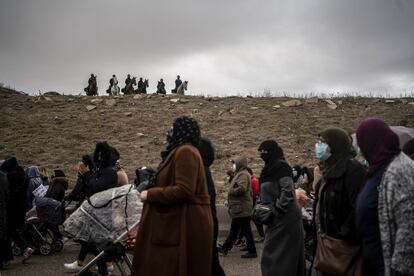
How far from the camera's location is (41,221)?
31.7 ft

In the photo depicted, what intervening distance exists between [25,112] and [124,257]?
22.3 m

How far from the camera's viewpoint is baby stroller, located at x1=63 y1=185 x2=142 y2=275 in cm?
573

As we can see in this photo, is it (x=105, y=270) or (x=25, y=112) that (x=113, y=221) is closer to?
(x=105, y=270)

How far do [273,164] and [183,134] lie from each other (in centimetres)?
222

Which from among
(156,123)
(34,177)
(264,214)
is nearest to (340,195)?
(264,214)

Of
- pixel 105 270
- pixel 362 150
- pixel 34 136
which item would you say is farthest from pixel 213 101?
pixel 362 150

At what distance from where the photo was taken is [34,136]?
2297 centimetres

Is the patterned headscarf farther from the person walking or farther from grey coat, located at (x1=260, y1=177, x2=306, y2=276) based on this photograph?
grey coat, located at (x1=260, y1=177, x2=306, y2=276)

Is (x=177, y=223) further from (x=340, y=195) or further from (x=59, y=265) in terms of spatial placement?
(x=59, y=265)

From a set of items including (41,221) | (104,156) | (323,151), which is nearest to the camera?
(323,151)

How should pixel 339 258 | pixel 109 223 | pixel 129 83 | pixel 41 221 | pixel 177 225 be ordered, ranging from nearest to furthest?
pixel 339 258
pixel 177 225
pixel 109 223
pixel 41 221
pixel 129 83

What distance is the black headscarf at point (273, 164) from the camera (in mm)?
6152

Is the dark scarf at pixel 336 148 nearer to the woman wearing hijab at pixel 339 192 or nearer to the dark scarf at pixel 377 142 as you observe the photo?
the woman wearing hijab at pixel 339 192

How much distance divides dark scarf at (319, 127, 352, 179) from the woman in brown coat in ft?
3.84
